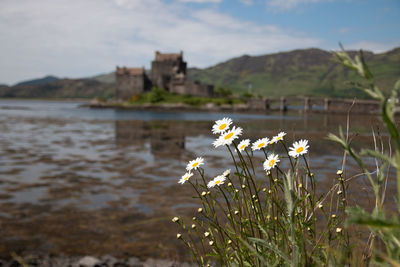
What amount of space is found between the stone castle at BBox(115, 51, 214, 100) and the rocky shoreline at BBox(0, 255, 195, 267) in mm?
108790

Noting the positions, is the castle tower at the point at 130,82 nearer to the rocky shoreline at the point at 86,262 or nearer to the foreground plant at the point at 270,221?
the rocky shoreline at the point at 86,262

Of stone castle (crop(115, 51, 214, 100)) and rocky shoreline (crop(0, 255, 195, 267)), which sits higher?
stone castle (crop(115, 51, 214, 100))

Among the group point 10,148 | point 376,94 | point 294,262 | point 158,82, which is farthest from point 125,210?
point 158,82

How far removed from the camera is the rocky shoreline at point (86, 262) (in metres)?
4.87

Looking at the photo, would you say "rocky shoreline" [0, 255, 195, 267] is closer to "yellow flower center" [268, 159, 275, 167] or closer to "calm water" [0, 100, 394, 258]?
"calm water" [0, 100, 394, 258]

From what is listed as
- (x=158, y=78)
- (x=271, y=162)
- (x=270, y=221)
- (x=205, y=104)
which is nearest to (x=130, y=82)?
(x=158, y=78)

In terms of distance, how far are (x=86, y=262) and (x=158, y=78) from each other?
Answer: 117040mm

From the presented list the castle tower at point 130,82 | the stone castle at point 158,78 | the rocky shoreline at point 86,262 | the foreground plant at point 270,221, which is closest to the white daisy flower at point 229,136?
the foreground plant at point 270,221

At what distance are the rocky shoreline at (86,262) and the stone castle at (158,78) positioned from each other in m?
109

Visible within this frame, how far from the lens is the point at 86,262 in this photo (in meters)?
4.91

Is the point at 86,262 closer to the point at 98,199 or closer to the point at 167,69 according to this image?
the point at 98,199

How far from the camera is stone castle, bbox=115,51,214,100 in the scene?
4508 inches

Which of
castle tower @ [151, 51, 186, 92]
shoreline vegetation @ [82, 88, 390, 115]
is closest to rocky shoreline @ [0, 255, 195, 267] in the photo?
shoreline vegetation @ [82, 88, 390, 115]

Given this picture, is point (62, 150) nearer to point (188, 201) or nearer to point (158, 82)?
point (188, 201)
